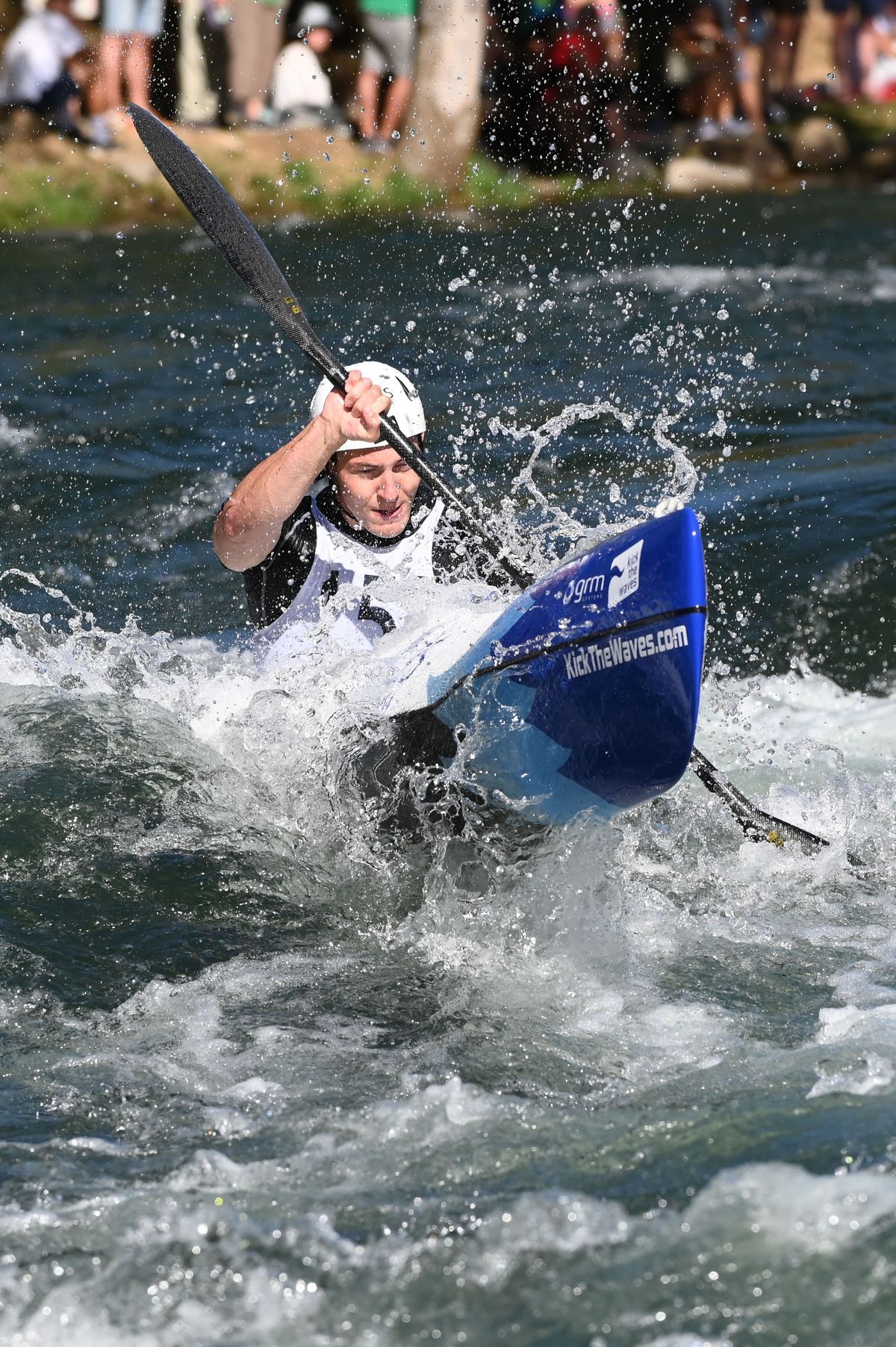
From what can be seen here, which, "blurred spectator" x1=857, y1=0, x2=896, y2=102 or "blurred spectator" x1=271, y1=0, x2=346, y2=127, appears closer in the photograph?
"blurred spectator" x1=271, y1=0, x2=346, y2=127

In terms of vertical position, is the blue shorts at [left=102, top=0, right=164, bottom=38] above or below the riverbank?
above

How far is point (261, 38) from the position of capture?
15938mm

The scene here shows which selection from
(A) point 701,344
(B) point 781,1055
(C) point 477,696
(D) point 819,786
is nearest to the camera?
(B) point 781,1055

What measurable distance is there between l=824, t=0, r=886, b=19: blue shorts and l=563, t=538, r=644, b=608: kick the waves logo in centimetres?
1783

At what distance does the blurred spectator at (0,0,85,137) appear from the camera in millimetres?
15219

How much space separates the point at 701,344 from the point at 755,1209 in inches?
334

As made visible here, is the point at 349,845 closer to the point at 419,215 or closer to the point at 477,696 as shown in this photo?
the point at 477,696

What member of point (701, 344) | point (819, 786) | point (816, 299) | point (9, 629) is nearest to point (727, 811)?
point (819, 786)

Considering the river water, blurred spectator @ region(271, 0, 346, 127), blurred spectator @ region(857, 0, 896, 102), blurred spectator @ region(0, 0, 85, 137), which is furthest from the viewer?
blurred spectator @ region(857, 0, 896, 102)

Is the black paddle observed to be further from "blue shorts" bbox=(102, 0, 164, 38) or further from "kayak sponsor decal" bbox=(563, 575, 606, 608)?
"blue shorts" bbox=(102, 0, 164, 38)

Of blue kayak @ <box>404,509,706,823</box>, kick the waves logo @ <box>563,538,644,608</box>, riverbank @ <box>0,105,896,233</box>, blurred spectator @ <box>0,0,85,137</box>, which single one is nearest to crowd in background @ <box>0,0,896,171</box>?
blurred spectator @ <box>0,0,85,137</box>

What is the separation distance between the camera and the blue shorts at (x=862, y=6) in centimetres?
1954

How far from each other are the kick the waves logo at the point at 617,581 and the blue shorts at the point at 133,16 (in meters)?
12.8

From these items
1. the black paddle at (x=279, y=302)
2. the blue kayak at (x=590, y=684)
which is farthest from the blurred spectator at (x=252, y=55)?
the blue kayak at (x=590, y=684)
